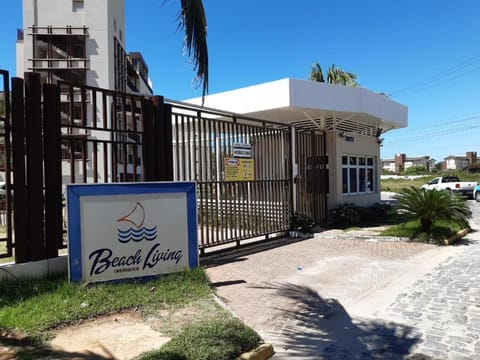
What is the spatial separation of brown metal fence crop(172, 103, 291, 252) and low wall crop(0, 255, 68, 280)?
2890mm

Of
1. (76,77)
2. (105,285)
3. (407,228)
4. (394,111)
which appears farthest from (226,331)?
(76,77)

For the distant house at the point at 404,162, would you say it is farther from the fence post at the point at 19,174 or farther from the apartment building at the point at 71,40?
the fence post at the point at 19,174

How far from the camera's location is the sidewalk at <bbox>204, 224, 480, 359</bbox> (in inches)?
161

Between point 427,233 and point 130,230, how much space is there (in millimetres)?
8226

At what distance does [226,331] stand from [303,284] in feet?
8.61

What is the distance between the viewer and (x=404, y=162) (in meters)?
109

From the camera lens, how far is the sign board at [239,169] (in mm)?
9141

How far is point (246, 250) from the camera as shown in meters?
9.25

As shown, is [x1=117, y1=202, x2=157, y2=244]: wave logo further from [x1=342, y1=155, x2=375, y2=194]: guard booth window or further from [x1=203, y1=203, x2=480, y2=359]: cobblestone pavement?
[x1=342, y1=155, x2=375, y2=194]: guard booth window

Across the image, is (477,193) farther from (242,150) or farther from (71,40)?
→ (71,40)

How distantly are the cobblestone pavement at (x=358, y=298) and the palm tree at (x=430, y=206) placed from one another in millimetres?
1273

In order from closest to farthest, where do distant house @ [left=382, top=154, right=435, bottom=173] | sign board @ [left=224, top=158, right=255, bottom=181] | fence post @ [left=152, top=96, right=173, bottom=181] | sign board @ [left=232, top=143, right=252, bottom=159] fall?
fence post @ [left=152, top=96, right=173, bottom=181]
sign board @ [left=224, top=158, right=255, bottom=181]
sign board @ [left=232, top=143, right=252, bottom=159]
distant house @ [left=382, top=154, right=435, bottom=173]

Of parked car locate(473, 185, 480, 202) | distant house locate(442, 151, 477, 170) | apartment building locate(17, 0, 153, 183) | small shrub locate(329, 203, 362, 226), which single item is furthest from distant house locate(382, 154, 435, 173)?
small shrub locate(329, 203, 362, 226)

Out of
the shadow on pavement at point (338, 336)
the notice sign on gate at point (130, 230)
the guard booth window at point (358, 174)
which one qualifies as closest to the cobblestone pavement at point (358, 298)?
the shadow on pavement at point (338, 336)
